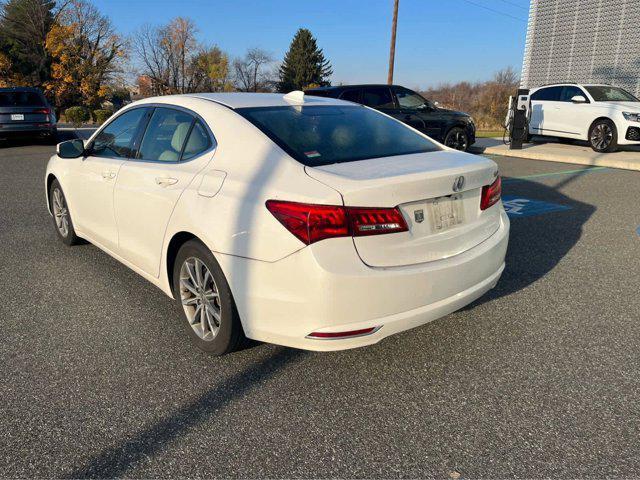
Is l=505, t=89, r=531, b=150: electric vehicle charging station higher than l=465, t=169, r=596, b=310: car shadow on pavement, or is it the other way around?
l=505, t=89, r=531, b=150: electric vehicle charging station

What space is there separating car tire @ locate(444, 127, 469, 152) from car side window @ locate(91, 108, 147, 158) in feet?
29.9

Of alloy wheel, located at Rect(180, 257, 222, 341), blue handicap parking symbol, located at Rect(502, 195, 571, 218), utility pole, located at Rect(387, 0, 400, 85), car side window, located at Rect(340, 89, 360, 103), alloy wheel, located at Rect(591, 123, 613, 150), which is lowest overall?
alloy wheel, located at Rect(180, 257, 222, 341)

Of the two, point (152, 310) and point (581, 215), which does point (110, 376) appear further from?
point (581, 215)

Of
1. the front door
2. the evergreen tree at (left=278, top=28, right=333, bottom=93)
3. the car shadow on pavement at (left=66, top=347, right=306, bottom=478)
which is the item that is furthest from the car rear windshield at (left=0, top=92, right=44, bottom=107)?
the evergreen tree at (left=278, top=28, right=333, bottom=93)

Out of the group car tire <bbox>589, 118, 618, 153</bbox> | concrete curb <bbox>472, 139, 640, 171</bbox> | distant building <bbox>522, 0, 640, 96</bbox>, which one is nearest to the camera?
concrete curb <bbox>472, 139, 640, 171</bbox>

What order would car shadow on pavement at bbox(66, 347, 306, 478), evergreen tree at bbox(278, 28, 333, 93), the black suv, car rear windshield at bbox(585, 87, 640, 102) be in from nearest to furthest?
car shadow on pavement at bbox(66, 347, 306, 478), the black suv, car rear windshield at bbox(585, 87, 640, 102), evergreen tree at bbox(278, 28, 333, 93)

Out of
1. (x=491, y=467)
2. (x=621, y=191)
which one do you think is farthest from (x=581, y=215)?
(x=491, y=467)

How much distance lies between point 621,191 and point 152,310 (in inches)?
299

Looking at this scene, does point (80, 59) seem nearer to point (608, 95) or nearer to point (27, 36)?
point (27, 36)

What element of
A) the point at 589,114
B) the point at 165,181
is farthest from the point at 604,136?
the point at 165,181

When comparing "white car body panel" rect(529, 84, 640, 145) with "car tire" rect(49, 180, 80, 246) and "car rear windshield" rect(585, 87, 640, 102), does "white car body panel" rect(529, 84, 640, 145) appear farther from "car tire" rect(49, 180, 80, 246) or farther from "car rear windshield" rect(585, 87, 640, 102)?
"car tire" rect(49, 180, 80, 246)

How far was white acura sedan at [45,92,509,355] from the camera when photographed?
243cm

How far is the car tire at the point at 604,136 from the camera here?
12.4 m

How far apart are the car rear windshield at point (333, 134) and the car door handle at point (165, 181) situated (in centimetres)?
59
